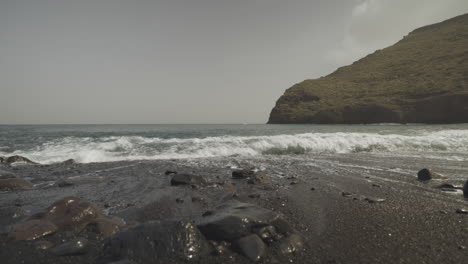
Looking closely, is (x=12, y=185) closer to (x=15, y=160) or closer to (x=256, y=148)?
(x=15, y=160)

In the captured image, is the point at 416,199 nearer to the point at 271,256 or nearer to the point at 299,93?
the point at 271,256

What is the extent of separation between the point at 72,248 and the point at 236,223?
187 centimetres

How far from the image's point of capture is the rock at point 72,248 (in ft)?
8.38

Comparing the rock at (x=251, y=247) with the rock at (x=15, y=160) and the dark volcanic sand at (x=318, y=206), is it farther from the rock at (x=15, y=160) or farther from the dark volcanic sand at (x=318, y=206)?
the rock at (x=15, y=160)

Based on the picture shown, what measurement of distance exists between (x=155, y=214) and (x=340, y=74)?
90878 millimetres

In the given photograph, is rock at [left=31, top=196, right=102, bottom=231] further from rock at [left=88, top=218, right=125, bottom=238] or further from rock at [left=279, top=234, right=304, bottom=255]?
rock at [left=279, top=234, right=304, bottom=255]

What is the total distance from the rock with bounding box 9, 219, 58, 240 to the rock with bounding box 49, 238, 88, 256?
1.76 feet

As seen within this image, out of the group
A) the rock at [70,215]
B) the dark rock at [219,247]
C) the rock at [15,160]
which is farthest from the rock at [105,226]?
the rock at [15,160]

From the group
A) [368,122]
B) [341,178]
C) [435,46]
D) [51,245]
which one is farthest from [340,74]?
[51,245]

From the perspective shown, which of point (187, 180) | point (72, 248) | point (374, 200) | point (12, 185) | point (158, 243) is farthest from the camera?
point (187, 180)

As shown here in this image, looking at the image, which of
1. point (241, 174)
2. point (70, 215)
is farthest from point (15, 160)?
point (241, 174)

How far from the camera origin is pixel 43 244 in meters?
2.75

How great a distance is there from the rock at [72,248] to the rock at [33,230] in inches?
21.2

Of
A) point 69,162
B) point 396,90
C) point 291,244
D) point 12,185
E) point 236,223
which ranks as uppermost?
point 396,90
